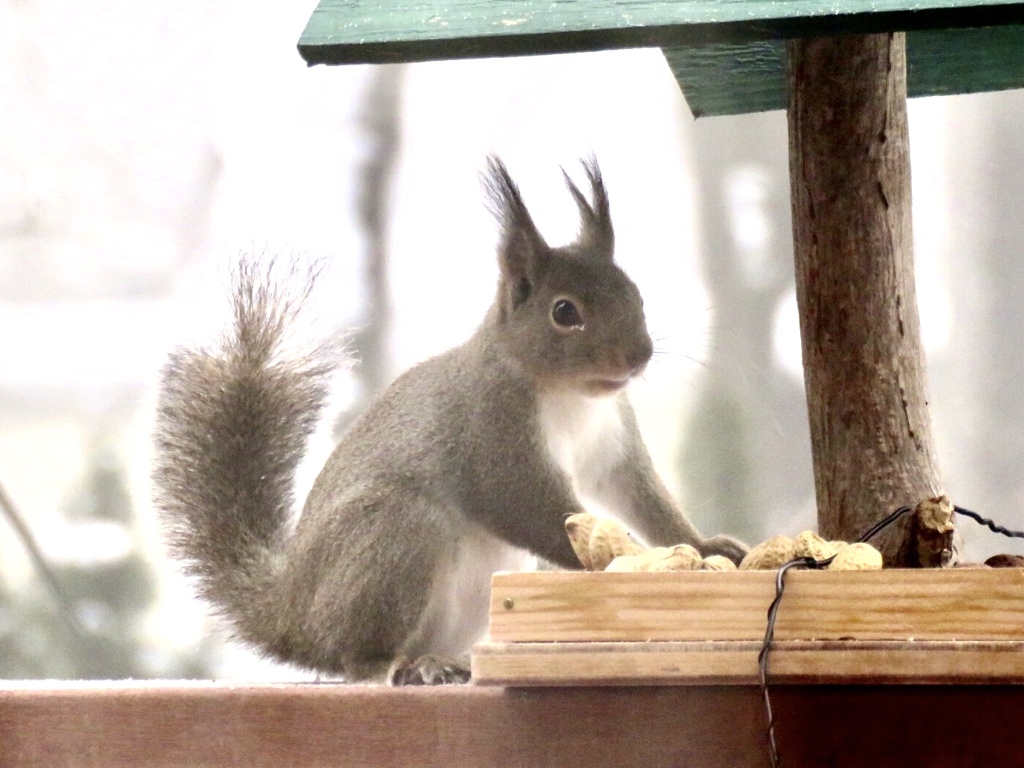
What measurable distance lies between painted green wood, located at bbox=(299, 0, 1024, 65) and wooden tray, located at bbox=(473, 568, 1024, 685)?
1.21ft

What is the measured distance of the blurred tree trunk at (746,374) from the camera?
1812 millimetres

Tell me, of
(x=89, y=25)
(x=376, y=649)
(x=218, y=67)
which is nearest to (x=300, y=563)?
(x=376, y=649)

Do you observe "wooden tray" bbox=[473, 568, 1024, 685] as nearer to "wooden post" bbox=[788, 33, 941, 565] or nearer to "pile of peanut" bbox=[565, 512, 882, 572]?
"pile of peanut" bbox=[565, 512, 882, 572]

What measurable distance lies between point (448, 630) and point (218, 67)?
1.14 meters

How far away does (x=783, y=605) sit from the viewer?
0.87 meters

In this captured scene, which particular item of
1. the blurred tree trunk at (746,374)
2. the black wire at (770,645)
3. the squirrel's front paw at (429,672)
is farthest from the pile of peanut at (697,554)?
the blurred tree trunk at (746,374)

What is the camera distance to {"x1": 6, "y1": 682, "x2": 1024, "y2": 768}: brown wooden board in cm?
87

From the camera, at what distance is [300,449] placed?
4.89 feet

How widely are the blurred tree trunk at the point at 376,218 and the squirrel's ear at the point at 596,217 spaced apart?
0.54 m

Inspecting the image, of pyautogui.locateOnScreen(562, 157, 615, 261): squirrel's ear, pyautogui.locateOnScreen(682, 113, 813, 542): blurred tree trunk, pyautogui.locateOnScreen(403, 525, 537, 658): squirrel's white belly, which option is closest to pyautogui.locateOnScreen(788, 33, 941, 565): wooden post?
pyautogui.locateOnScreen(562, 157, 615, 261): squirrel's ear

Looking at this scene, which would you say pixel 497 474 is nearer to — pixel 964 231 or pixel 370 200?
pixel 370 200

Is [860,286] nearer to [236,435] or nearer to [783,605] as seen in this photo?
[783,605]

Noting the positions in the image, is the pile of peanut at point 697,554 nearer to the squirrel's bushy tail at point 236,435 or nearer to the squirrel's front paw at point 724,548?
the squirrel's front paw at point 724,548

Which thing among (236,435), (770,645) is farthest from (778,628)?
(236,435)
